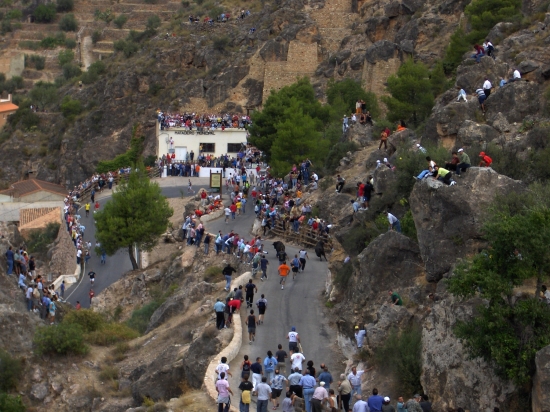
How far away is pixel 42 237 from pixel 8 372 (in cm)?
2088

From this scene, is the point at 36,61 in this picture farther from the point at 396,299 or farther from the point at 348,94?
the point at 396,299

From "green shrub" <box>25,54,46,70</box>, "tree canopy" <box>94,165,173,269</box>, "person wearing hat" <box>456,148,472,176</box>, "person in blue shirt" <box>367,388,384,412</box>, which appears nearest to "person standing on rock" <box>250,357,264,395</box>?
"person in blue shirt" <box>367,388,384,412</box>

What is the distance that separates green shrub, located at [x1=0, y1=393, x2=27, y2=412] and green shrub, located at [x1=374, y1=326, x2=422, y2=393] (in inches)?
400

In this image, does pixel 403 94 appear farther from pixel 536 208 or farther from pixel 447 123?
pixel 536 208

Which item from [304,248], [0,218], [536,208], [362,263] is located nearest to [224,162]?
[0,218]

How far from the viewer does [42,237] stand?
46719 mm

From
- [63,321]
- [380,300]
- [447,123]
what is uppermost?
[447,123]

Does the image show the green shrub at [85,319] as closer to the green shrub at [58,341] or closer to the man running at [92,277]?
the green shrub at [58,341]

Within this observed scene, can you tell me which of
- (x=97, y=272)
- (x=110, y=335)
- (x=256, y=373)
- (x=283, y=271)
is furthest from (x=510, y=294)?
(x=97, y=272)

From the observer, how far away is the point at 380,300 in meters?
22.0

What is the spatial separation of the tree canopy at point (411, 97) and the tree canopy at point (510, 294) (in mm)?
25075

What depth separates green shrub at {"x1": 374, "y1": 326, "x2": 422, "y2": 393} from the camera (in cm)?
1823

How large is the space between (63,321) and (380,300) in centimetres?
1247

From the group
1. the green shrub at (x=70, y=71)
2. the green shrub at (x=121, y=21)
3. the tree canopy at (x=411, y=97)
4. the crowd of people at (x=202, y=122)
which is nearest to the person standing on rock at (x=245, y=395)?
the tree canopy at (x=411, y=97)
